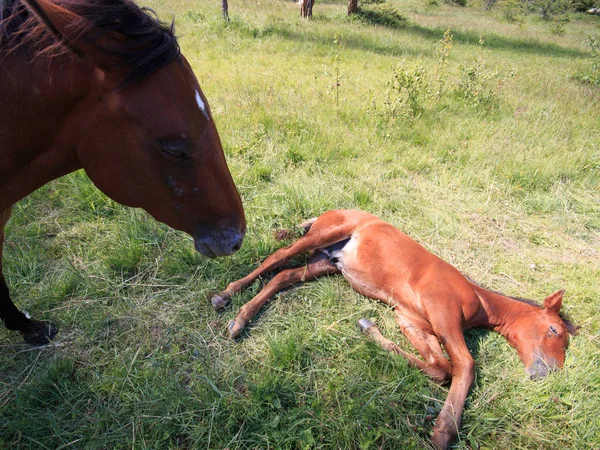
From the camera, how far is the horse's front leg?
7.38 feet

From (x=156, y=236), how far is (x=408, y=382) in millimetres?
2337

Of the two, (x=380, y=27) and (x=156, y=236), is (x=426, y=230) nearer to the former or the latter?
(x=156, y=236)

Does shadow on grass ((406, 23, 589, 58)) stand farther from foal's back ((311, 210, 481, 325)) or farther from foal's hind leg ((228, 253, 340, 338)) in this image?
foal's hind leg ((228, 253, 340, 338))

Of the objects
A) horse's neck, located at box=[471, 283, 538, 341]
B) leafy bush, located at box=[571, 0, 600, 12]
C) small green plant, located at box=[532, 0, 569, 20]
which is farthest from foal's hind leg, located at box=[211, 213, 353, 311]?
leafy bush, located at box=[571, 0, 600, 12]

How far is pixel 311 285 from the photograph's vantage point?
288cm

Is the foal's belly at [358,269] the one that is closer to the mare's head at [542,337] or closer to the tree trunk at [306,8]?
the mare's head at [542,337]

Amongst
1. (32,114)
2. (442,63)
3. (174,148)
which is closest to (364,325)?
(174,148)

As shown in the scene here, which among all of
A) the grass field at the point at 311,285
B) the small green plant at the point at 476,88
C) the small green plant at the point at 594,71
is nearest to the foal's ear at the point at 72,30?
the grass field at the point at 311,285

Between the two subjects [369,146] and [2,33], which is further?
[369,146]

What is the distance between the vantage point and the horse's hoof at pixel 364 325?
2.52 meters

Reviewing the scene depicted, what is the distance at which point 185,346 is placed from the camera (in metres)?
2.35

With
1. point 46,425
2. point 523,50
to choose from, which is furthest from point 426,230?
point 523,50

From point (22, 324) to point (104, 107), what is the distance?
1874 mm

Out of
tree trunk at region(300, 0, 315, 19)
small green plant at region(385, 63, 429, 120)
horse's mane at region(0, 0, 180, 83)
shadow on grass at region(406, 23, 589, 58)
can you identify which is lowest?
small green plant at region(385, 63, 429, 120)
